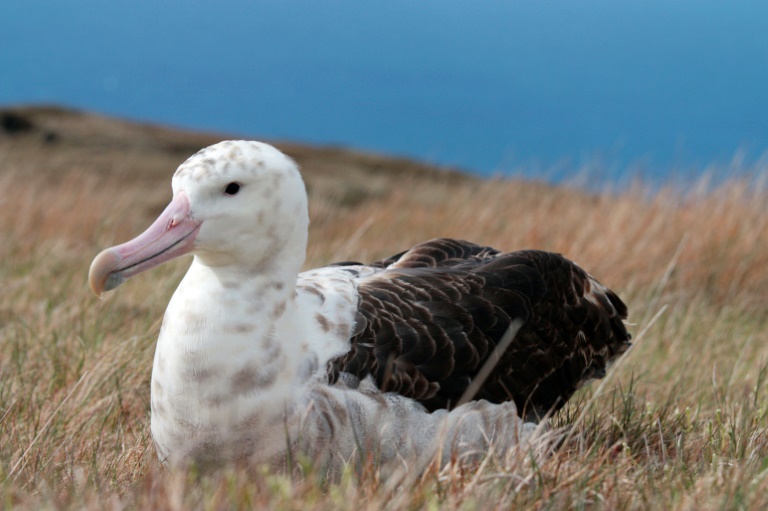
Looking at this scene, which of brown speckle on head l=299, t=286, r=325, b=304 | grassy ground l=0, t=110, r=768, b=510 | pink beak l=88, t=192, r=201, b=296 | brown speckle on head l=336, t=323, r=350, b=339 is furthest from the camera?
brown speckle on head l=299, t=286, r=325, b=304

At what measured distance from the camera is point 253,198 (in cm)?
270

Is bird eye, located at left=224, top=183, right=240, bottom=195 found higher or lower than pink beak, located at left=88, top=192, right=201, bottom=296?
higher

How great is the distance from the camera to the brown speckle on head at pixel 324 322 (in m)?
2.87

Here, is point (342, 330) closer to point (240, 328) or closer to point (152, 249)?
point (240, 328)

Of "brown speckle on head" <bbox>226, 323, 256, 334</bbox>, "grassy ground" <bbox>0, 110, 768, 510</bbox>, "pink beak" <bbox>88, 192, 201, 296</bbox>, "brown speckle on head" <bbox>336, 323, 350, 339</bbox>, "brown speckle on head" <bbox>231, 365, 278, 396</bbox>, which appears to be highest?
"pink beak" <bbox>88, 192, 201, 296</bbox>

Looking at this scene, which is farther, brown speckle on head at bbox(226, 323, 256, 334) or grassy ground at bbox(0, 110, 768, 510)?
brown speckle on head at bbox(226, 323, 256, 334)

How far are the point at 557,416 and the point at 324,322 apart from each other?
1.07 meters

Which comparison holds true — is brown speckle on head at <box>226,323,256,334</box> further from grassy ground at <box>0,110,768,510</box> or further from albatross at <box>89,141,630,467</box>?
grassy ground at <box>0,110,768,510</box>

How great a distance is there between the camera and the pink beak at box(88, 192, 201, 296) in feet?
8.80

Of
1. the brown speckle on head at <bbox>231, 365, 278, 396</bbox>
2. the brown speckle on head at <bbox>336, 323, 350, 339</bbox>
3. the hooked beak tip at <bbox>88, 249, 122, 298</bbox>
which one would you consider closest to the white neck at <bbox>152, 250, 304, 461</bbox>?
the brown speckle on head at <bbox>231, 365, 278, 396</bbox>

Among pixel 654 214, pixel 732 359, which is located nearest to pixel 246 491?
pixel 732 359

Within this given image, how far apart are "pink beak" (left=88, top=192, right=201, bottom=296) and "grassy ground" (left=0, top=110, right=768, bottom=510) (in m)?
0.53

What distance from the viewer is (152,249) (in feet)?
8.93

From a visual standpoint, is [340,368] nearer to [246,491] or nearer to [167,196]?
[246,491]
